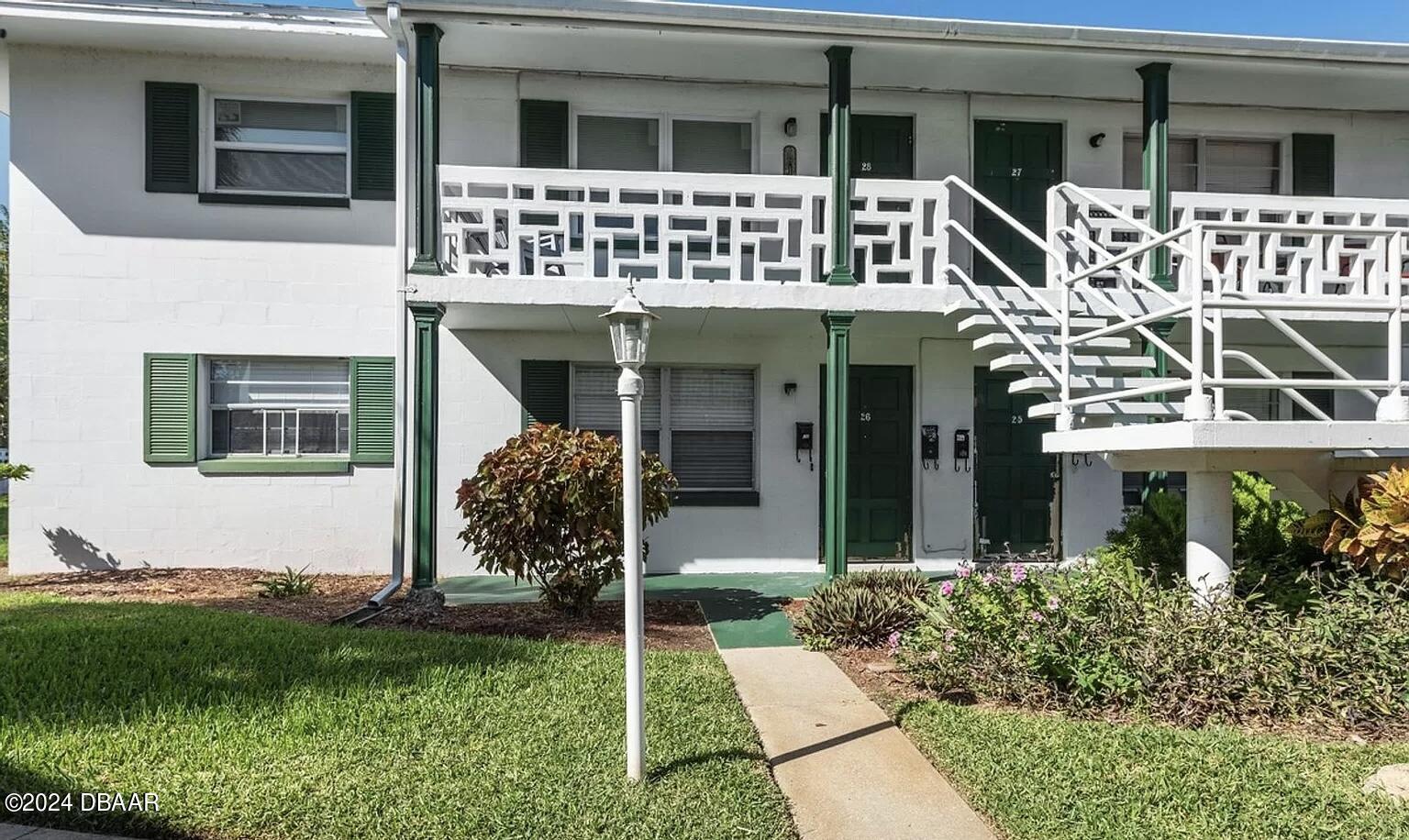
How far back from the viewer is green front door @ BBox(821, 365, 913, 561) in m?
9.38

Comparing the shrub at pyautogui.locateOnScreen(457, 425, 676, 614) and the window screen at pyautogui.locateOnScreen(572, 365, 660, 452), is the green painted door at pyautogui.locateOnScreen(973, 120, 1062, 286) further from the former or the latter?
the shrub at pyautogui.locateOnScreen(457, 425, 676, 614)

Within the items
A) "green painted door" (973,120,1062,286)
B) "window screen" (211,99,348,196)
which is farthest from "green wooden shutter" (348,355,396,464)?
"green painted door" (973,120,1062,286)

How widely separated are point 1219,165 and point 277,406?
10.8 meters

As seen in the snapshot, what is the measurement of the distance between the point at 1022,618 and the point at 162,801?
13.7 feet

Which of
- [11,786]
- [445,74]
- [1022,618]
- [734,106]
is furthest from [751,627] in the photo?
[445,74]

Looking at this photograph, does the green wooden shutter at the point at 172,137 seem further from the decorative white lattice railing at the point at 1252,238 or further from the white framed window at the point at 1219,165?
the white framed window at the point at 1219,165

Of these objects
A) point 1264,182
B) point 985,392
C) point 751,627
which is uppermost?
point 1264,182

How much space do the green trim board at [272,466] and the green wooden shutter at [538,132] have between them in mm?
3699

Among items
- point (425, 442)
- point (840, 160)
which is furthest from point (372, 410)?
point (840, 160)

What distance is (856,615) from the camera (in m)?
6.12

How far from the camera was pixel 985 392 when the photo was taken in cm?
959

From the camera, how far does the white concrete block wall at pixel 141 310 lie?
856cm

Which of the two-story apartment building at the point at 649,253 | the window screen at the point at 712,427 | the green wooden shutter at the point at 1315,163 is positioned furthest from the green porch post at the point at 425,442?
the green wooden shutter at the point at 1315,163

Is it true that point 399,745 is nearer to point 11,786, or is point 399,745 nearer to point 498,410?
point 11,786
